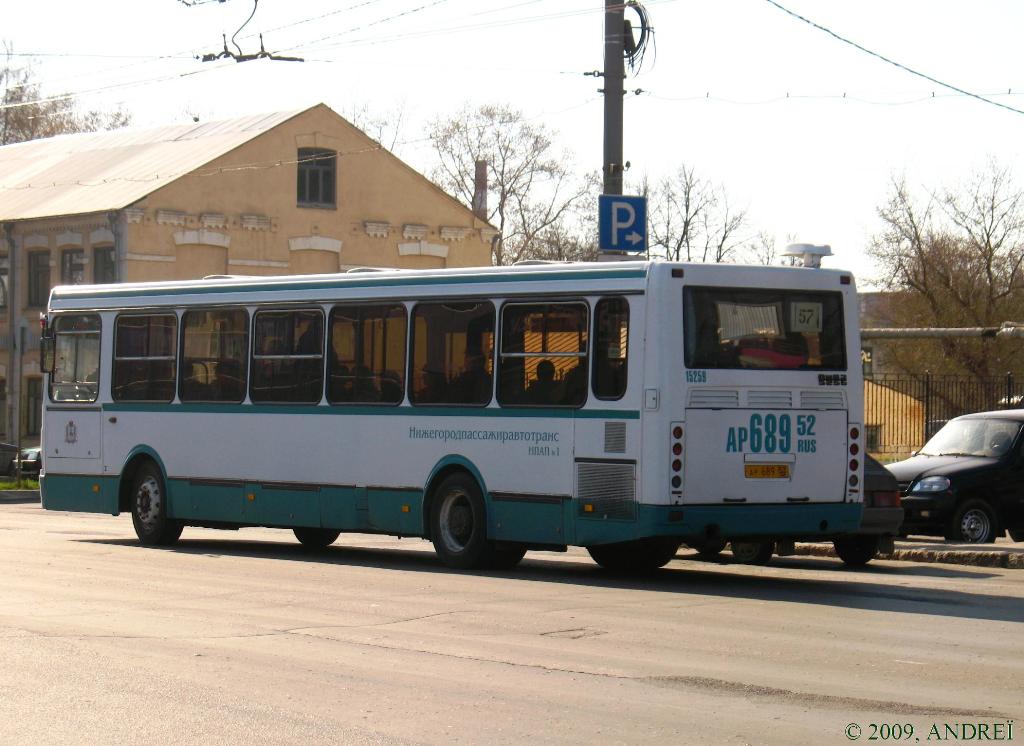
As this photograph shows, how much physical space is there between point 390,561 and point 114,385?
188 inches

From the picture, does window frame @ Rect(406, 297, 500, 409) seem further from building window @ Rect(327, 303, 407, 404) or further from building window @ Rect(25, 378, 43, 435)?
building window @ Rect(25, 378, 43, 435)

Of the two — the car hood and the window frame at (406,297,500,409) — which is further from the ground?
the window frame at (406,297,500,409)

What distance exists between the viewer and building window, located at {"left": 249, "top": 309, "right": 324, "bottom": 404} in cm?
1797

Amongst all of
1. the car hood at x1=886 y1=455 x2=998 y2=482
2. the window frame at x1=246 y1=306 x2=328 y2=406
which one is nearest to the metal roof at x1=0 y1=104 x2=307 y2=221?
the window frame at x1=246 y1=306 x2=328 y2=406

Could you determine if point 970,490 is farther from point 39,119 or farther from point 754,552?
point 39,119

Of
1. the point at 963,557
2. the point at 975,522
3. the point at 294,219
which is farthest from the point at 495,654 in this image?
the point at 294,219

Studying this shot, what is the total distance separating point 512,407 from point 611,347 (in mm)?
1339

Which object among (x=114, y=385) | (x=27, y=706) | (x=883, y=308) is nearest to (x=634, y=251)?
(x=114, y=385)

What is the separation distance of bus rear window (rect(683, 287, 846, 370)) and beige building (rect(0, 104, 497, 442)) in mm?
31820

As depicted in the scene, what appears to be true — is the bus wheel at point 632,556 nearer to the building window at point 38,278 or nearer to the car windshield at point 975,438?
the car windshield at point 975,438

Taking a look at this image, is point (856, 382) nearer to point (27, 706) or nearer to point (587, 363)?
point (587, 363)

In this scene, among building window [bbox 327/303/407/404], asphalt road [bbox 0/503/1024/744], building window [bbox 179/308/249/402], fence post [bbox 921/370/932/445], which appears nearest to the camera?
asphalt road [bbox 0/503/1024/744]

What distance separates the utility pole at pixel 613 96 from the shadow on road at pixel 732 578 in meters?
4.92

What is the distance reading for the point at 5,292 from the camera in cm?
4909
